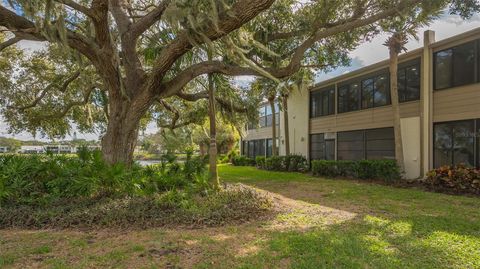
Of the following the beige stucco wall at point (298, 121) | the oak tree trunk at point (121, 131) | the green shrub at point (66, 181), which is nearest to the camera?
the green shrub at point (66, 181)

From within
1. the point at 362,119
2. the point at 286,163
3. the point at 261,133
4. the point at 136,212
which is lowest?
the point at 136,212

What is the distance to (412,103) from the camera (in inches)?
523

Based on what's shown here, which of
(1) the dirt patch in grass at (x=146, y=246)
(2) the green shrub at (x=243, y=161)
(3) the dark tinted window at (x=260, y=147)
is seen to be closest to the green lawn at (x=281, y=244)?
(1) the dirt patch in grass at (x=146, y=246)

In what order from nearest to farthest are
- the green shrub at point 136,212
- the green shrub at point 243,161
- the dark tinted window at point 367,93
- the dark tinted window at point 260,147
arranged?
the green shrub at point 136,212 < the dark tinted window at point 367,93 < the green shrub at point 243,161 < the dark tinted window at point 260,147

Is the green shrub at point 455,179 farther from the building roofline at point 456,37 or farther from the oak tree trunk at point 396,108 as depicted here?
the building roofline at point 456,37

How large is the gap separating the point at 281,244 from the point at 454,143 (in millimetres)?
9674

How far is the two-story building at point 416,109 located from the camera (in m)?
11.2

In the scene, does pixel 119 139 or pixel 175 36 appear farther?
pixel 119 139

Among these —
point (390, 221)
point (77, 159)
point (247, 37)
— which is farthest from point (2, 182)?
point (390, 221)

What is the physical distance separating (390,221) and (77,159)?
275 inches

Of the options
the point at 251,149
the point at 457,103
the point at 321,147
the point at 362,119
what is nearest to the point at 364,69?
the point at 362,119

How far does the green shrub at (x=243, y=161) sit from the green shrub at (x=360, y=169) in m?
9.95

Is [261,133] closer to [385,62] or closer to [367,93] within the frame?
[367,93]

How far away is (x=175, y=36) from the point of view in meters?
7.34
